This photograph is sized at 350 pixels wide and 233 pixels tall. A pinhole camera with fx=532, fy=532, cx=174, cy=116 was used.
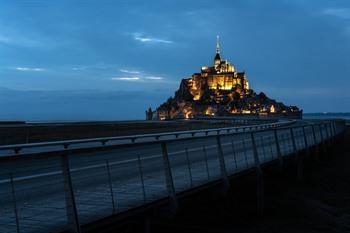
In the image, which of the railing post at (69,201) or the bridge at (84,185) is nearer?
the bridge at (84,185)

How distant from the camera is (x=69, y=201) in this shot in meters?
7.31

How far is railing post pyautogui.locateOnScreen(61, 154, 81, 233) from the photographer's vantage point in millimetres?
7195

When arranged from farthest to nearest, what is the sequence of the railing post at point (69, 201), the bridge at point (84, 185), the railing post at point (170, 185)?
the railing post at point (170, 185)
the railing post at point (69, 201)
the bridge at point (84, 185)

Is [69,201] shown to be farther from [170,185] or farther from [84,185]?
[170,185]

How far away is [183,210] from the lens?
1195 centimetres

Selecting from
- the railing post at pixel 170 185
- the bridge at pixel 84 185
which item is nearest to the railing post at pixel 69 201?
the bridge at pixel 84 185

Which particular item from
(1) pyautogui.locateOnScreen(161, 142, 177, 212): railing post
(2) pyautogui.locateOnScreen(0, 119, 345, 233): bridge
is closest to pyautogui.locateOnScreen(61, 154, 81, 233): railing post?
(2) pyautogui.locateOnScreen(0, 119, 345, 233): bridge

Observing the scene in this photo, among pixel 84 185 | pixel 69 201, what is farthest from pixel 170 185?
pixel 69 201

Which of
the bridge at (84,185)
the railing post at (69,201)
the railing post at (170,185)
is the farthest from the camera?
the railing post at (170,185)

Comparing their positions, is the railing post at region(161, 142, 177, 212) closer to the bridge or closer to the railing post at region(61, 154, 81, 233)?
the bridge

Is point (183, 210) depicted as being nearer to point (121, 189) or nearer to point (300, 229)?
point (121, 189)

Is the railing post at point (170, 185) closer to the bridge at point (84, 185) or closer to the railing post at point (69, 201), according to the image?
the bridge at point (84, 185)

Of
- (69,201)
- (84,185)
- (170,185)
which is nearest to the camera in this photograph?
(69,201)

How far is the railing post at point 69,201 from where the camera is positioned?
7.20m
